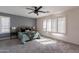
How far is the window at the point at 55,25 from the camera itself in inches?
239

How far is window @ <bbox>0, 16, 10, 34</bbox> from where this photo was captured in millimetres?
6615

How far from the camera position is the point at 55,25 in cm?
694

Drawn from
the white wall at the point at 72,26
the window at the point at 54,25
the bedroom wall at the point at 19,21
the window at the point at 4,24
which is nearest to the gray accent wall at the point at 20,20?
the bedroom wall at the point at 19,21

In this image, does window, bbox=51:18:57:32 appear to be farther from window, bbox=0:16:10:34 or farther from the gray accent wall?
window, bbox=0:16:10:34

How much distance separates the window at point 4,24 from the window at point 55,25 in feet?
12.6

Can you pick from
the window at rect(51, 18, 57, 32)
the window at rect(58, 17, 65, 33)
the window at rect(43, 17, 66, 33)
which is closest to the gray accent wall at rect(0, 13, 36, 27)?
the window at rect(43, 17, 66, 33)

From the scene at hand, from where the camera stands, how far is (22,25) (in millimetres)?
8352

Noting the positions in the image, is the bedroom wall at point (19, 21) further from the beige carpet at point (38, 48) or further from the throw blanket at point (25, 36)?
the beige carpet at point (38, 48)

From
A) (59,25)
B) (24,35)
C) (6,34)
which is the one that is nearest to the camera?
(24,35)

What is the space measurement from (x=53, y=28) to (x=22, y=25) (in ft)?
11.4

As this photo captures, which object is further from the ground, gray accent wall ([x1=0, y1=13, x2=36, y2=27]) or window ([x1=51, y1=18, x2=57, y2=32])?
gray accent wall ([x1=0, y1=13, x2=36, y2=27])

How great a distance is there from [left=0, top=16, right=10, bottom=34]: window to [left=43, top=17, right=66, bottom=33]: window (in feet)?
12.6
